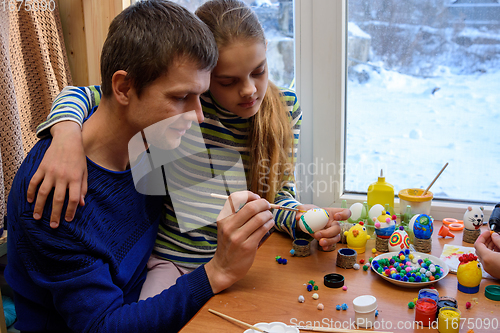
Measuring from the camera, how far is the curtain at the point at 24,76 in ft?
4.55

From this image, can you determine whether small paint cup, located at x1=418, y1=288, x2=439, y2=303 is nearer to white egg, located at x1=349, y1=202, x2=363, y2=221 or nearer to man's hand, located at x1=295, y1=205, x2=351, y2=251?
man's hand, located at x1=295, y1=205, x2=351, y2=251

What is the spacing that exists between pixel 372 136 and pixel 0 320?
1516 millimetres

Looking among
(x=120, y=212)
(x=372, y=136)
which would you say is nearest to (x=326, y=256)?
(x=120, y=212)

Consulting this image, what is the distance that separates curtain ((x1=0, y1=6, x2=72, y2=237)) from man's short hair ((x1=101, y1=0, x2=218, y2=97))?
0.68 metres

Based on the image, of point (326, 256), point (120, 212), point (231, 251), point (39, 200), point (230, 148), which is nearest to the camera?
point (39, 200)

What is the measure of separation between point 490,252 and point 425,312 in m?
0.29

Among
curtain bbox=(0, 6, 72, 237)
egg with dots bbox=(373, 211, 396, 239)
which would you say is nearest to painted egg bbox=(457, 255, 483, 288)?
egg with dots bbox=(373, 211, 396, 239)

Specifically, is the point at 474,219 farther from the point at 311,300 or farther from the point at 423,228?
the point at 311,300

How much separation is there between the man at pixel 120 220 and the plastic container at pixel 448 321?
406 millimetres

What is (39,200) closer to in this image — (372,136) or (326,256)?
(326,256)

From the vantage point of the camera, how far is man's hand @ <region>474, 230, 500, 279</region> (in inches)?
35.7

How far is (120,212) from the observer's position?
1.01 metres

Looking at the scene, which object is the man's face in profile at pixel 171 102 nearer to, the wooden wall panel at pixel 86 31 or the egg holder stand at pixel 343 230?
the egg holder stand at pixel 343 230

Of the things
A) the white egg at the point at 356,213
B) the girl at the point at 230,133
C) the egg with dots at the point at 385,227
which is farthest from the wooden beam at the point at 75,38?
the egg with dots at the point at 385,227
